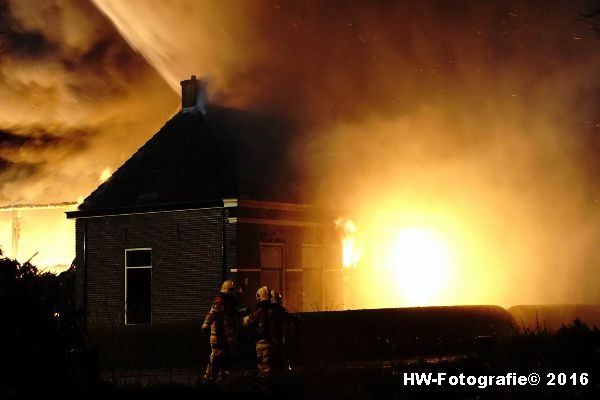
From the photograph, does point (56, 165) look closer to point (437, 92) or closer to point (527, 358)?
point (437, 92)

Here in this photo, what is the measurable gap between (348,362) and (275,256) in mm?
8699

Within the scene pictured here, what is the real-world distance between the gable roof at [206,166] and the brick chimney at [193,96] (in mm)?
237

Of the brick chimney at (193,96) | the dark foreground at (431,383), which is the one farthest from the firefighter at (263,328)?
the brick chimney at (193,96)

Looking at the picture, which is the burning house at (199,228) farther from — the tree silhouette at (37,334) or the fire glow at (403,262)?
the tree silhouette at (37,334)

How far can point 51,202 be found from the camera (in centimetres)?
3247

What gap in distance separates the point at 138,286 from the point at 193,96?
6.08 m

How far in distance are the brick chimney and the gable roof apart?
0.24 metres

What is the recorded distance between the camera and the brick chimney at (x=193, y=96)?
28781 millimetres

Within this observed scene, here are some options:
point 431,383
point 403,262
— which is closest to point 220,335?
point 431,383

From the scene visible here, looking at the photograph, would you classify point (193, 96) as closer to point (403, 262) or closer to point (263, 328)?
point (403, 262)

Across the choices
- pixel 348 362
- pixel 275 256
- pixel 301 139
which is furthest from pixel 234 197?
pixel 348 362

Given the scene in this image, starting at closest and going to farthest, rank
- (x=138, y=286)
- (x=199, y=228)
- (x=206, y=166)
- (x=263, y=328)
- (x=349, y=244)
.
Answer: (x=263, y=328), (x=199, y=228), (x=138, y=286), (x=206, y=166), (x=349, y=244)

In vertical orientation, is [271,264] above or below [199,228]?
below

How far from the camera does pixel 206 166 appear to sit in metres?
26.3
